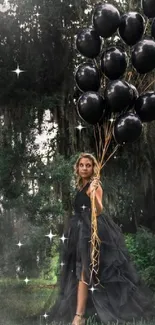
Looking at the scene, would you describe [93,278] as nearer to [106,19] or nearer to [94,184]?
[94,184]

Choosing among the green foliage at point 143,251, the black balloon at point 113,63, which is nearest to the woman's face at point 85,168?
the black balloon at point 113,63

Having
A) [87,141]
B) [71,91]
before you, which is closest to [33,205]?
[87,141]

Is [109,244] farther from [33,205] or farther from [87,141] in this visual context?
[87,141]

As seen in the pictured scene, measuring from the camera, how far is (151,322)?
377 centimetres

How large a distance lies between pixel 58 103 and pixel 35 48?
987 millimetres

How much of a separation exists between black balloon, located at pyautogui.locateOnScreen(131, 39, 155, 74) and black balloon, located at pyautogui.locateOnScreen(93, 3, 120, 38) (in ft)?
0.94

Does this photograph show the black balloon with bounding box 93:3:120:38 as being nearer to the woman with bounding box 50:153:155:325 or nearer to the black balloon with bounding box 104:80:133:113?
the black balloon with bounding box 104:80:133:113

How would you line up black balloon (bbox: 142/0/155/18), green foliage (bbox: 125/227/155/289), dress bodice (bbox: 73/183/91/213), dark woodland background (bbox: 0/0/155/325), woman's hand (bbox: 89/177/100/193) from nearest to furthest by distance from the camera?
woman's hand (bbox: 89/177/100/193) < dress bodice (bbox: 73/183/91/213) < black balloon (bbox: 142/0/155/18) < dark woodland background (bbox: 0/0/155/325) < green foliage (bbox: 125/227/155/289)

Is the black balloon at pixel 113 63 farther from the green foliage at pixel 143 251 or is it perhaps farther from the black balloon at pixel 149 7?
the green foliage at pixel 143 251

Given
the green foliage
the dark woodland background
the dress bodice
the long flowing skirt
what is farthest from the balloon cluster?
the green foliage

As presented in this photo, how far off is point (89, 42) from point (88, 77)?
0.33 meters

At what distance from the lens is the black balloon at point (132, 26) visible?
4.14m

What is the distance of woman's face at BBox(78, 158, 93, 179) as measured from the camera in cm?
385

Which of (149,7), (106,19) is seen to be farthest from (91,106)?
(149,7)
